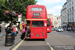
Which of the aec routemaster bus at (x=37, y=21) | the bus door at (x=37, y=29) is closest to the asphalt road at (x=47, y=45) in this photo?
the bus door at (x=37, y=29)

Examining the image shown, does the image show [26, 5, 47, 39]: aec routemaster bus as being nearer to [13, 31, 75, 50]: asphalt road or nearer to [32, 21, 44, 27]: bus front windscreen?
[32, 21, 44, 27]: bus front windscreen

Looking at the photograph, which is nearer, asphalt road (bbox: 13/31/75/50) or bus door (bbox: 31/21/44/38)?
asphalt road (bbox: 13/31/75/50)

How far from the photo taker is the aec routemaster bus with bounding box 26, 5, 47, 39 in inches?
467

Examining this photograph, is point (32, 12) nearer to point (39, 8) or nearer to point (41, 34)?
point (39, 8)

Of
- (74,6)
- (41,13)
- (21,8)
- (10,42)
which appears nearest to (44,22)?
(41,13)

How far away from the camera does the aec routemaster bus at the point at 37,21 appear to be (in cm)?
1185

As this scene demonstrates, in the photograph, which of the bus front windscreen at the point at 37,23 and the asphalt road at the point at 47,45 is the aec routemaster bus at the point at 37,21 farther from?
the asphalt road at the point at 47,45

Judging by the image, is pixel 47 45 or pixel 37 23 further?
pixel 37 23

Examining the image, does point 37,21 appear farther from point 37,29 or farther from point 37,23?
point 37,29

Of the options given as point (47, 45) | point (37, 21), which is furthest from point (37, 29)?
point (47, 45)

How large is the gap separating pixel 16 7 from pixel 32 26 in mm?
17385

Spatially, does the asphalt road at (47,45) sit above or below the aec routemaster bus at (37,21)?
below

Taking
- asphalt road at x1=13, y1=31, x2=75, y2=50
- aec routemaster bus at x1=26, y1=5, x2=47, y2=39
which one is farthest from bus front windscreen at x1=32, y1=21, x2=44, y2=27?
asphalt road at x1=13, y1=31, x2=75, y2=50

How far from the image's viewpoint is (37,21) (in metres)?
11.9
